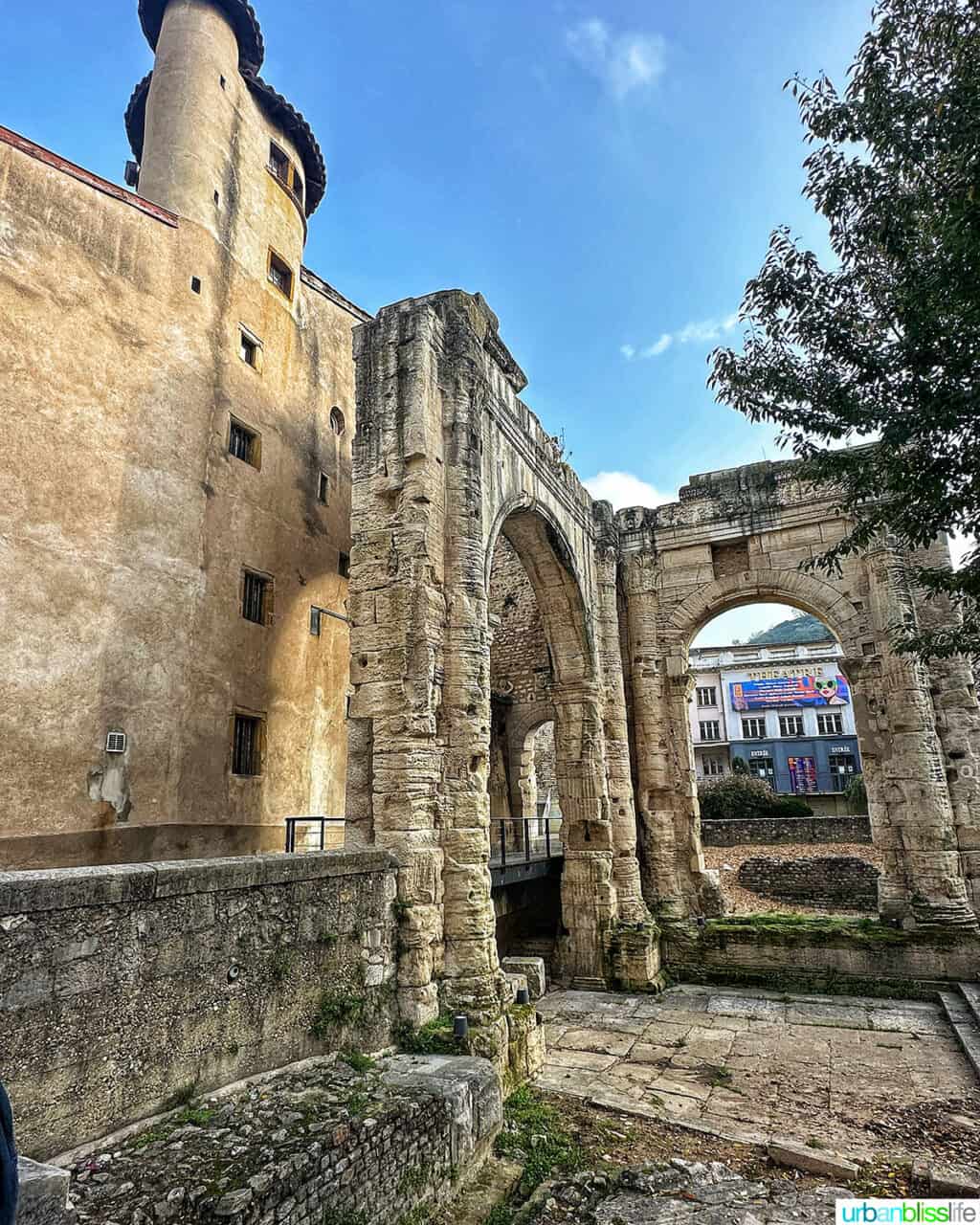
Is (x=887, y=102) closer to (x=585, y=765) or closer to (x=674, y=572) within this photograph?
(x=674, y=572)

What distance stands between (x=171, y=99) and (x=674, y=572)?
1137cm

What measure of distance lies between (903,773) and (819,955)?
291cm

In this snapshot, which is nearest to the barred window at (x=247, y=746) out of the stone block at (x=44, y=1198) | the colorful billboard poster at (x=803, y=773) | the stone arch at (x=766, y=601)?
the stone arch at (x=766, y=601)

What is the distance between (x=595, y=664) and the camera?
11.8 m

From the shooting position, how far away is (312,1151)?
3797 millimetres

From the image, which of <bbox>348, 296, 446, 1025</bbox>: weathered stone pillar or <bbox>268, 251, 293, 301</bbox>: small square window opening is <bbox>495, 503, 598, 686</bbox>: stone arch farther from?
<bbox>268, 251, 293, 301</bbox>: small square window opening

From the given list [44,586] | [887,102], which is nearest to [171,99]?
[44,586]

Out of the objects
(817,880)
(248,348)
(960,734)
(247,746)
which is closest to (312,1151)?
(247,746)

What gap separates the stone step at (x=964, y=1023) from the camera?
23.6 feet

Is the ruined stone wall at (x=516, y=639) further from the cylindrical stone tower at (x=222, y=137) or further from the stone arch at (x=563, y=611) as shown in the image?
the cylindrical stone tower at (x=222, y=137)

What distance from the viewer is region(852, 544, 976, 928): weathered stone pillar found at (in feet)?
32.8

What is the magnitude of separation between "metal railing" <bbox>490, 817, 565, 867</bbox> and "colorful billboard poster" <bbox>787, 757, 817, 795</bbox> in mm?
22534

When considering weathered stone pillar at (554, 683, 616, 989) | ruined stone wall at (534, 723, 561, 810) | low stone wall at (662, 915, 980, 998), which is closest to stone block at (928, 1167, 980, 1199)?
low stone wall at (662, 915, 980, 998)

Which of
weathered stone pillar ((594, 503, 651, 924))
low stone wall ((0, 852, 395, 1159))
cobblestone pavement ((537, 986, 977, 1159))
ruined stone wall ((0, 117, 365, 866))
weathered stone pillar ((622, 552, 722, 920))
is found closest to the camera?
low stone wall ((0, 852, 395, 1159))
